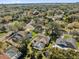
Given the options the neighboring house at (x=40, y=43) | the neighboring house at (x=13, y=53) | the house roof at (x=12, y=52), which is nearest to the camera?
the neighboring house at (x=13, y=53)

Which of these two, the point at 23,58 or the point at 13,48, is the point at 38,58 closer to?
the point at 23,58

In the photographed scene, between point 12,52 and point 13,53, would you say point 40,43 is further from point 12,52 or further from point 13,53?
point 13,53

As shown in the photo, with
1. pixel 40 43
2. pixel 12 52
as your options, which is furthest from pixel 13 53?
pixel 40 43

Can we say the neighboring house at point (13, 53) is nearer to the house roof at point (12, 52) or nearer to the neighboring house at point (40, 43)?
the house roof at point (12, 52)

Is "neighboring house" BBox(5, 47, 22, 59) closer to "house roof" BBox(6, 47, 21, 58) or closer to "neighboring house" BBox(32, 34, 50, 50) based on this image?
"house roof" BBox(6, 47, 21, 58)

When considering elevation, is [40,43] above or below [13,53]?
below

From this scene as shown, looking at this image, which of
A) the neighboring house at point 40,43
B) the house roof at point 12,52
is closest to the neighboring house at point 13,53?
the house roof at point 12,52

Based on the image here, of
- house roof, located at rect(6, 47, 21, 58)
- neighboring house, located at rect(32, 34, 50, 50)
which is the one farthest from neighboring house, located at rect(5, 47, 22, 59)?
neighboring house, located at rect(32, 34, 50, 50)

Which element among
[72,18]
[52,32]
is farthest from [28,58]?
[72,18]
